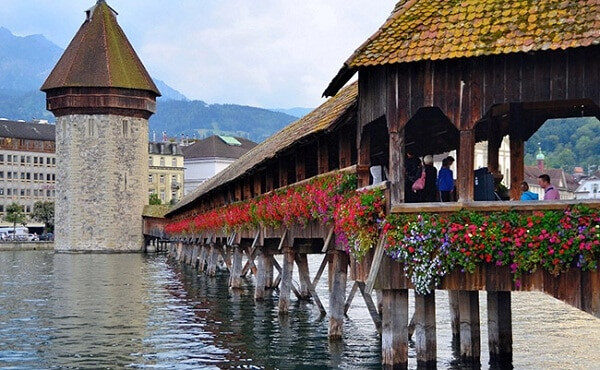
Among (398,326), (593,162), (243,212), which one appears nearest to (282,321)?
(243,212)

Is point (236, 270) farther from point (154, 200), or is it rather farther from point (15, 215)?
point (154, 200)

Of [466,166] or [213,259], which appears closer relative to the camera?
[466,166]

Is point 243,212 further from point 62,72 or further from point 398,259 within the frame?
point 62,72

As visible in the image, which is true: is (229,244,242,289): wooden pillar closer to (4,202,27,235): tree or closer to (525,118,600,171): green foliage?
(4,202,27,235): tree

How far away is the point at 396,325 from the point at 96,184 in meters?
65.4

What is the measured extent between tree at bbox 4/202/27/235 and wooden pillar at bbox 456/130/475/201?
96.6 m

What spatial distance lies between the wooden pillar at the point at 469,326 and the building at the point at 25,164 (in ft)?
331

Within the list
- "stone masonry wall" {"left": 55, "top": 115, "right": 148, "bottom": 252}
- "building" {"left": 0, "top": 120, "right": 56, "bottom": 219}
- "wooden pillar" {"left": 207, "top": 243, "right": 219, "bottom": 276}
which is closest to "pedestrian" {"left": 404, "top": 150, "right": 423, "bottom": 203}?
"wooden pillar" {"left": 207, "top": 243, "right": 219, "bottom": 276}

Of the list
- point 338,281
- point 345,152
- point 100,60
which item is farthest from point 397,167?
point 100,60

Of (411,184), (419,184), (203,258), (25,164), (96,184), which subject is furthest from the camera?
(25,164)

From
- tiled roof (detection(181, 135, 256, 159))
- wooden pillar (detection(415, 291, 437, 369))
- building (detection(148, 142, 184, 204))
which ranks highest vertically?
tiled roof (detection(181, 135, 256, 159))

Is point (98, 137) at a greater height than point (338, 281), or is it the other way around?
point (98, 137)

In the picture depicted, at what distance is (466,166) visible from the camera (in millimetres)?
13367

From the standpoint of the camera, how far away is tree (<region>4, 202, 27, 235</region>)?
4246 inches
